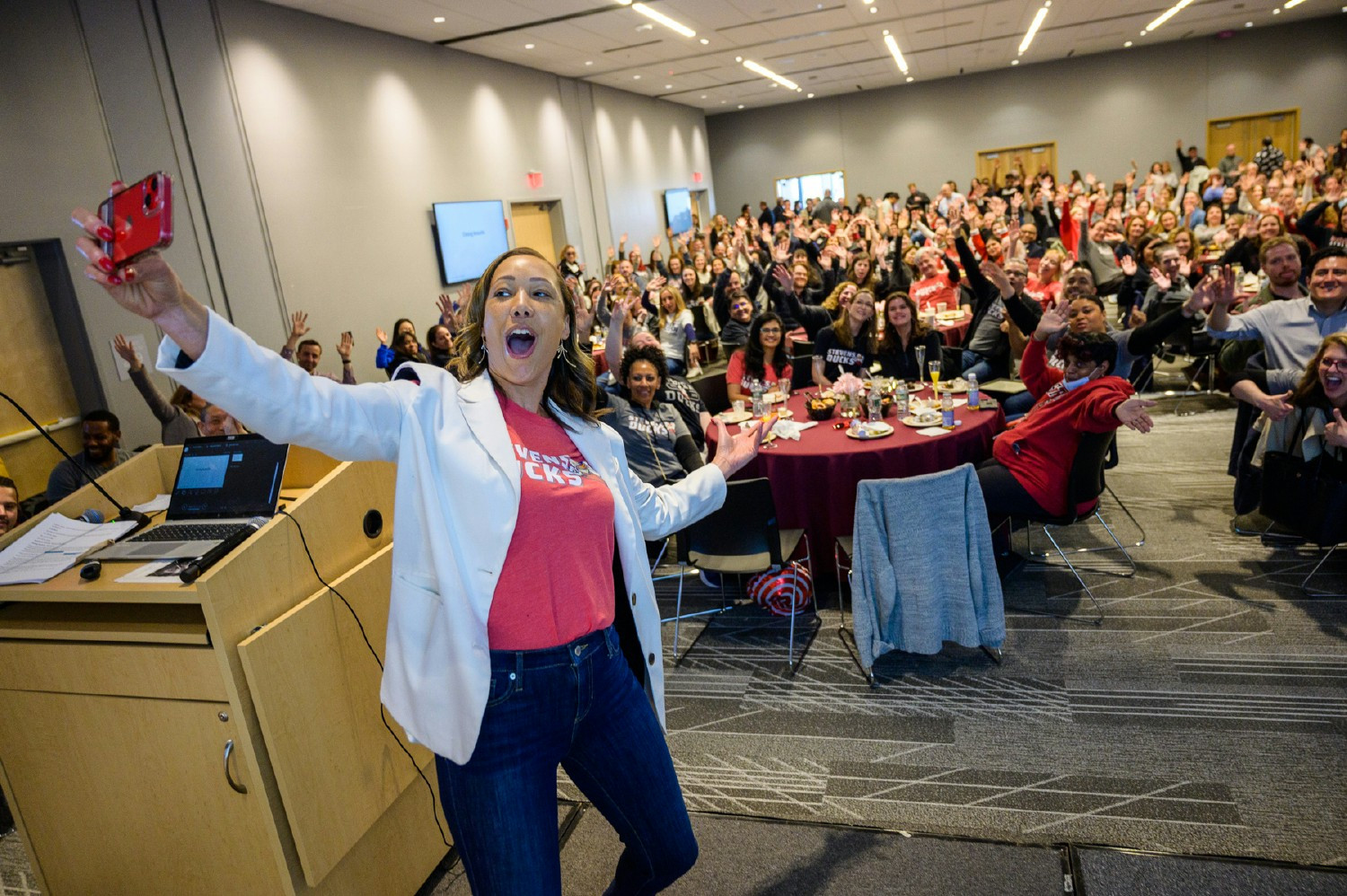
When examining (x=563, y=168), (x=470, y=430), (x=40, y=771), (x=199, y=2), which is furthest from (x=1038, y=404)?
(x=563, y=168)

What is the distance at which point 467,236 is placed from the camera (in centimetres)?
989

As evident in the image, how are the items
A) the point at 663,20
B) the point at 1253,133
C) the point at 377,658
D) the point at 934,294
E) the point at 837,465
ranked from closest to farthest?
the point at 377,658 → the point at 837,465 → the point at 934,294 → the point at 663,20 → the point at 1253,133

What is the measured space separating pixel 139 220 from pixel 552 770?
1.15 m

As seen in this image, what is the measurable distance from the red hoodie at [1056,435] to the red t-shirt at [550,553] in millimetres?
2758

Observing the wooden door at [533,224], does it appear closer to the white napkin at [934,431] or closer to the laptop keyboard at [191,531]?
the white napkin at [934,431]

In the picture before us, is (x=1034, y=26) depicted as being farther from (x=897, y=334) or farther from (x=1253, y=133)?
→ (x=897, y=334)

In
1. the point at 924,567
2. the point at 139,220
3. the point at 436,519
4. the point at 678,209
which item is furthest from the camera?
the point at 678,209

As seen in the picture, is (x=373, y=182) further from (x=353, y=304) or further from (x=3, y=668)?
(x=3, y=668)

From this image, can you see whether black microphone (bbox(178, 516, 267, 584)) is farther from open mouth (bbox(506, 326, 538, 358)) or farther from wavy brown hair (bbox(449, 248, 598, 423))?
open mouth (bbox(506, 326, 538, 358))

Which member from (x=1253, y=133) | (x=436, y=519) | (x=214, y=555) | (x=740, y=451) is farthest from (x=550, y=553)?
(x=1253, y=133)

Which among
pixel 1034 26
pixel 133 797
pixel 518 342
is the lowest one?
pixel 133 797

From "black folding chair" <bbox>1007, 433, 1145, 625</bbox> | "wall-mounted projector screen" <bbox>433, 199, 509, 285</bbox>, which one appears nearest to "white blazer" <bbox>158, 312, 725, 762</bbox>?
"black folding chair" <bbox>1007, 433, 1145, 625</bbox>

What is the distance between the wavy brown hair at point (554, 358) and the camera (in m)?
1.70

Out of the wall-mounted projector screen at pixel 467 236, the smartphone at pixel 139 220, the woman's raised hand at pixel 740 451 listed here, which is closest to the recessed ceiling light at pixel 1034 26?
the wall-mounted projector screen at pixel 467 236
